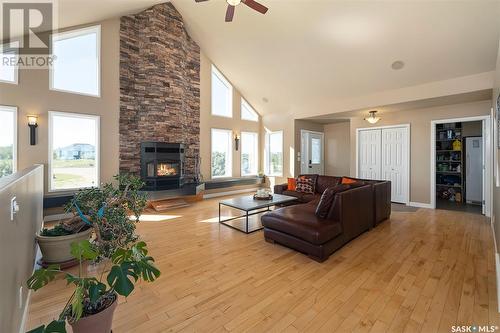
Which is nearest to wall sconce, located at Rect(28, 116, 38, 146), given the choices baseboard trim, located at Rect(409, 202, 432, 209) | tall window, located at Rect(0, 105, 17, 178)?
tall window, located at Rect(0, 105, 17, 178)

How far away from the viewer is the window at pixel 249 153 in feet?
27.7

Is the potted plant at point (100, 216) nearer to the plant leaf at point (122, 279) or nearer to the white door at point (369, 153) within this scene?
the plant leaf at point (122, 279)

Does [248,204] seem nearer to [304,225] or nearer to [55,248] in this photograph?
[304,225]

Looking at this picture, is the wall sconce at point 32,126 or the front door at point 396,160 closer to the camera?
the wall sconce at point 32,126

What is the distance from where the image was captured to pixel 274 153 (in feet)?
28.0

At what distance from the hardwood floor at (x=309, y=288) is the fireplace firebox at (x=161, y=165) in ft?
7.49

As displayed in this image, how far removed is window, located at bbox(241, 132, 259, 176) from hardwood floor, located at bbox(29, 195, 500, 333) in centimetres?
489

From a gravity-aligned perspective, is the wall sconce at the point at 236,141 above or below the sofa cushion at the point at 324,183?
above

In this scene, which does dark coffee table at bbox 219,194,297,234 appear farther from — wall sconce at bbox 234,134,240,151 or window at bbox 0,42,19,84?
window at bbox 0,42,19,84

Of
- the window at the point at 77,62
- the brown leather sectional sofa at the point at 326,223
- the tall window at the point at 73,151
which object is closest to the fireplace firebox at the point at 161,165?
the tall window at the point at 73,151

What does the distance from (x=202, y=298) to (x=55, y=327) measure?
4.15ft

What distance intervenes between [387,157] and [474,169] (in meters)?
2.33

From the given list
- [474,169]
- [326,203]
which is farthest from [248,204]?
[474,169]

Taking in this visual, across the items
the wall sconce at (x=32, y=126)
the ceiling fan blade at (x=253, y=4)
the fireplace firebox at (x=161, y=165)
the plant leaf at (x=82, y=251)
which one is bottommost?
the plant leaf at (x=82, y=251)
